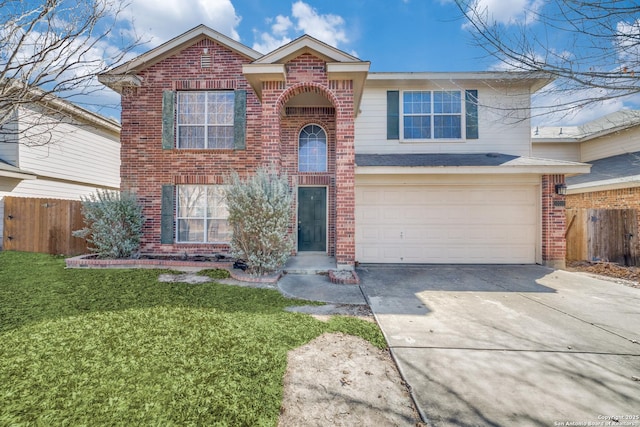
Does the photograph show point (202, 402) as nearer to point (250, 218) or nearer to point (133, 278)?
point (250, 218)

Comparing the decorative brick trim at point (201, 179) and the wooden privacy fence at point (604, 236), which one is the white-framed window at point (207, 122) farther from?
the wooden privacy fence at point (604, 236)

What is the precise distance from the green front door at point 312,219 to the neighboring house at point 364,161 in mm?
32

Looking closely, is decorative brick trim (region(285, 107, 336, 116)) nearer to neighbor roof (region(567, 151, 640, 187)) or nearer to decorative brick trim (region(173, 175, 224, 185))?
decorative brick trim (region(173, 175, 224, 185))

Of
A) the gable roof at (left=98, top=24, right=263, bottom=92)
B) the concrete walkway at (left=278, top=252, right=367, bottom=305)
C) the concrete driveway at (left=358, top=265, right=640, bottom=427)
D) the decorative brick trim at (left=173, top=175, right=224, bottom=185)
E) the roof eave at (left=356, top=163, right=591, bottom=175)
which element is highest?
the gable roof at (left=98, top=24, right=263, bottom=92)

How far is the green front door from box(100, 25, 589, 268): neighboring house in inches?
1.3

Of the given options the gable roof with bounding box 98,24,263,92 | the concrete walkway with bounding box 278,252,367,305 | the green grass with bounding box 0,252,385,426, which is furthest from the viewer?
the gable roof with bounding box 98,24,263,92

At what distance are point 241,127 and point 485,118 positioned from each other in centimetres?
781

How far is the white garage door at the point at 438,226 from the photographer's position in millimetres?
8109

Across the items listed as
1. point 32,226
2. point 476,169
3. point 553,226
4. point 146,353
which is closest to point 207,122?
point 32,226

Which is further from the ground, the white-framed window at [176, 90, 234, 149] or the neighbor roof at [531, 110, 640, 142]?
the neighbor roof at [531, 110, 640, 142]

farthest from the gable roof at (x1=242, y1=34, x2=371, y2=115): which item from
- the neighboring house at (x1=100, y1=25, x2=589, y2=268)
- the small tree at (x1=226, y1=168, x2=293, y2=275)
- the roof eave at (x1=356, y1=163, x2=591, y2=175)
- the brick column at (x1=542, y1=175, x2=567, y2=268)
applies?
the brick column at (x1=542, y1=175, x2=567, y2=268)

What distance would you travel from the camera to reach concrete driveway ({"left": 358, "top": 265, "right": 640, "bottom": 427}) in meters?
2.25

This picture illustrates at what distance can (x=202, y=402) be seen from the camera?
6.95 feet

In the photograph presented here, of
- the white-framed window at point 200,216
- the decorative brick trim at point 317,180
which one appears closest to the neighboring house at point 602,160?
the decorative brick trim at point 317,180
